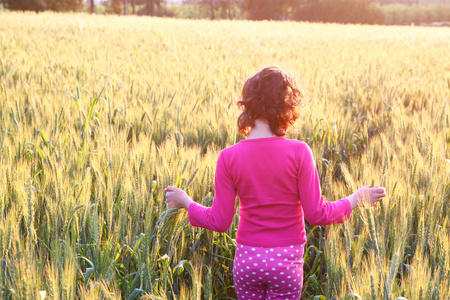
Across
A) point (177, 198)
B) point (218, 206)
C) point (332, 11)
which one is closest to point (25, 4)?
point (332, 11)

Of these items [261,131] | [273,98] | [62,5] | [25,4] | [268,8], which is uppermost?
[268,8]

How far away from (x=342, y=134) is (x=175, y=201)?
5.20ft

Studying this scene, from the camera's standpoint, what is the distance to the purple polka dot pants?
1336mm

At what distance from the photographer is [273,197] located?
139cm

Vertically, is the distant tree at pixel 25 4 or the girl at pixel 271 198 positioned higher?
the distant tree at pixel 25 4

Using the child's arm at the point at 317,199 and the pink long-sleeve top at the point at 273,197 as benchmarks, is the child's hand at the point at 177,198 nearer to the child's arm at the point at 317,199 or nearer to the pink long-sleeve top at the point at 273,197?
A: the pink long-sleeve top at the point at 273,197

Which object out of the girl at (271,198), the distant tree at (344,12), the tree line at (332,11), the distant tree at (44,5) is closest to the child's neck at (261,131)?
the girl at (271,198)

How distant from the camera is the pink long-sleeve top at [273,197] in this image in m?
1.37

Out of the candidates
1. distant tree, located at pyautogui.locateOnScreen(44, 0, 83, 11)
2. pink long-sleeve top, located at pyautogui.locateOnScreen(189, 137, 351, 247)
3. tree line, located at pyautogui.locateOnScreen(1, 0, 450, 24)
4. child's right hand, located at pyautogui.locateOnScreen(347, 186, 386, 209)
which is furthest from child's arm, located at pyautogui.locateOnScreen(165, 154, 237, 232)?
tree line, located at pyautogui.locateOnScreen(1, 0, 450, 24)

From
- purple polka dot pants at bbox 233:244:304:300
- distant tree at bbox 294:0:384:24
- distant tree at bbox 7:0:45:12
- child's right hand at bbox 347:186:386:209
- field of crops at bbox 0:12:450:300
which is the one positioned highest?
distant tree at bbox 294:0:384:24

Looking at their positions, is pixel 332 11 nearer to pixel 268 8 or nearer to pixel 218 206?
pixel 268 8

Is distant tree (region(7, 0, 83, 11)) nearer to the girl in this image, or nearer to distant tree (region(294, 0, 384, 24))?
distant tree (region(294, 0, 384, 24))

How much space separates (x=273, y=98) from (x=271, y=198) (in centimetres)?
33

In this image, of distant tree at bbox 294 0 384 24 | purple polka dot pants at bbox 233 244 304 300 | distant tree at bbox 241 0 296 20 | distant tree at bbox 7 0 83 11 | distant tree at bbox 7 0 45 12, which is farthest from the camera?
distant tree at bbox 241 0 296 20
